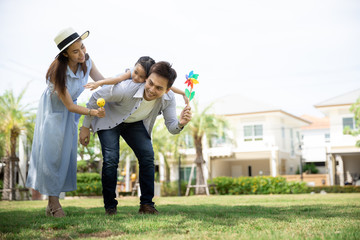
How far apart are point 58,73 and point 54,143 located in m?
0.76

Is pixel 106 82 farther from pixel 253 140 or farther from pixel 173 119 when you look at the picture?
pixel 253 140

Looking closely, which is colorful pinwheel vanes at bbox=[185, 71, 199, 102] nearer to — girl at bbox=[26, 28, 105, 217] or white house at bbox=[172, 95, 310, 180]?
girl at bbox=[26, 28, 105, 217]

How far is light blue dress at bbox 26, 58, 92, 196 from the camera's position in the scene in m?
4.56

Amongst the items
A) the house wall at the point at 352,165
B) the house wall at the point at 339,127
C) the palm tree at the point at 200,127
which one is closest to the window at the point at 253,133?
the house wall at the point at 339,127

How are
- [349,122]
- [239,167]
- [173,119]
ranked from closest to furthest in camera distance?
[173,119] < [349,122] < [239,167]

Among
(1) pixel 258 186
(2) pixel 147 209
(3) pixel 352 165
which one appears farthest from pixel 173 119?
(3) pixel 352 165

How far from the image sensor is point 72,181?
484 centimetres

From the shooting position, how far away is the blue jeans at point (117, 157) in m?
4.56

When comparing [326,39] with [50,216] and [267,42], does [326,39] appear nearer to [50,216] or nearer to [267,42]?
[267,42]

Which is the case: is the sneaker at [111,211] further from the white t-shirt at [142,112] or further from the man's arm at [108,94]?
the man's arm at [108,94]

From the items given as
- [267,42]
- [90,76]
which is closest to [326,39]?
[267,42]

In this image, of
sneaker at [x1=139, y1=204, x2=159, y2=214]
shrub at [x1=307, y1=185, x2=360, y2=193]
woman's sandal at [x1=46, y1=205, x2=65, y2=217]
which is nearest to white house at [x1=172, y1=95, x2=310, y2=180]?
shrub at [x1=307, y1=185, x2=360, y2=193]

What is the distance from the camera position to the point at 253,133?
31.7 metres

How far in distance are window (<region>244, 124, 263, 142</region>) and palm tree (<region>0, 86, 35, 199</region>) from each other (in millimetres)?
19222
